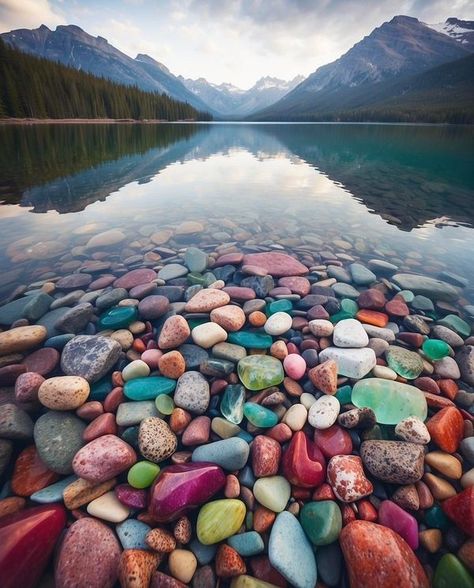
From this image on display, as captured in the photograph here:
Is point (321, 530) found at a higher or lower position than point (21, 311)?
lower

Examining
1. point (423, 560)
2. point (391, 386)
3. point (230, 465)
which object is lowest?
point (423, 560)

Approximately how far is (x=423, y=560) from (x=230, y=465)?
63.1 inches

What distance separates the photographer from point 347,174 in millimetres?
18734

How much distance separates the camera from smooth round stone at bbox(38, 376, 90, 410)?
2926 mm

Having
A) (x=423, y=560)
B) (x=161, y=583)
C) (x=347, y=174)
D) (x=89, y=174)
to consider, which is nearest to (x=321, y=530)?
(x=423, y=560)

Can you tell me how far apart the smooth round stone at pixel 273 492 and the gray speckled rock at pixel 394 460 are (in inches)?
30.7

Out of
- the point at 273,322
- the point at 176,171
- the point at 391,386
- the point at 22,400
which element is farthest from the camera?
the point at 176,171

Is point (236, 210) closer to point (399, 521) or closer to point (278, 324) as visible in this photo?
point (278, 324)

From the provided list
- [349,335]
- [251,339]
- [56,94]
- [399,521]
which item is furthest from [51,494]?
[56,94]

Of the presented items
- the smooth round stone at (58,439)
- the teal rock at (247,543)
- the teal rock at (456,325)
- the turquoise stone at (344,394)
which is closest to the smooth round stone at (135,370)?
the smooth round stone at (58,439)

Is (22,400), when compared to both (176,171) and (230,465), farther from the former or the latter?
(176,171)

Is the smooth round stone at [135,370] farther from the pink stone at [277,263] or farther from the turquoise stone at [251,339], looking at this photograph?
the pink stone at [277,263]

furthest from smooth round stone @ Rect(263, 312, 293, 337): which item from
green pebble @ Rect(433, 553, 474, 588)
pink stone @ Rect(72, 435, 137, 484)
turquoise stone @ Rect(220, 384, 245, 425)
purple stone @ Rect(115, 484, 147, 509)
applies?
green pebble @ Rect(433, 553, 474, 588)

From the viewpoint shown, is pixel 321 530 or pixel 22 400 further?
pixel 22 400
